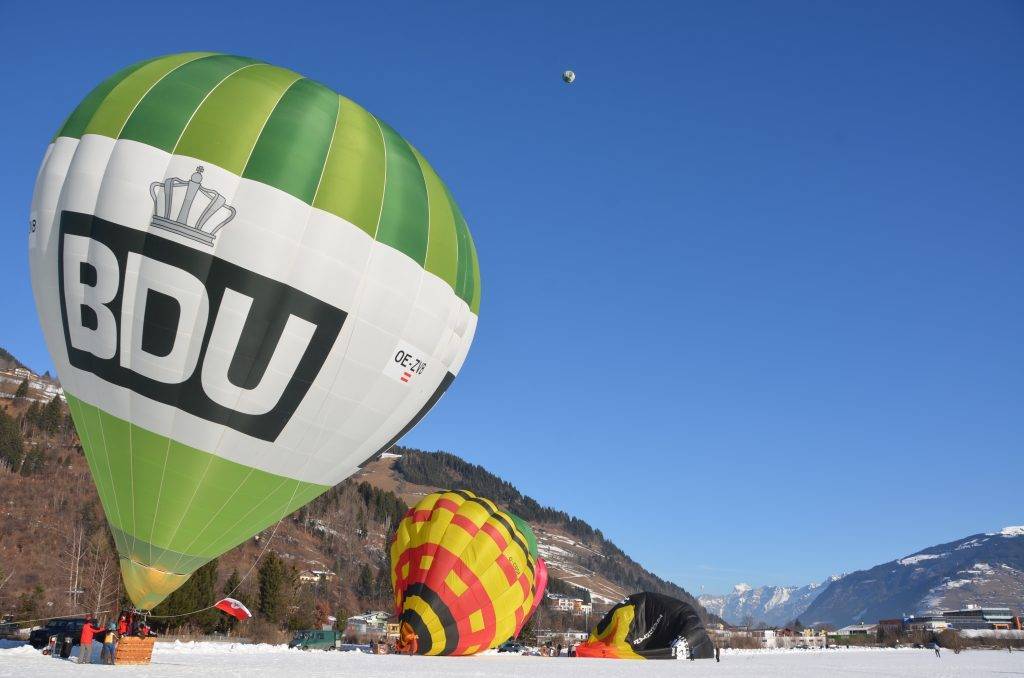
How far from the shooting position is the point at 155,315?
14219mm

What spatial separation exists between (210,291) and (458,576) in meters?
14.6

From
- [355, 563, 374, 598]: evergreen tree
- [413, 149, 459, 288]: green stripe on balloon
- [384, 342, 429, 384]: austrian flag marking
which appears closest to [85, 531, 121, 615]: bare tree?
[384, 342, 429, 384]: austrian flag marking

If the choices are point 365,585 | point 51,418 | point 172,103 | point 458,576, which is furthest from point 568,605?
point 172,103

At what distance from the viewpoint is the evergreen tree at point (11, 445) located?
385 feet

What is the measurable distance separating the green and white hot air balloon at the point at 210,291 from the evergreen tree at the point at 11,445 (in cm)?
12411

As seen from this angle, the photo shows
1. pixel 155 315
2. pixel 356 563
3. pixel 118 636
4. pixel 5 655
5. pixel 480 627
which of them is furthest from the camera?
pixel 356 563

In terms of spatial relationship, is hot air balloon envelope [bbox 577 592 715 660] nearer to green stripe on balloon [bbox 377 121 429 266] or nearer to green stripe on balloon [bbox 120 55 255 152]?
green stripe on balloon [bbox 377 121 429 266]

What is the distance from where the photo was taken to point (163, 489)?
48.5 ft

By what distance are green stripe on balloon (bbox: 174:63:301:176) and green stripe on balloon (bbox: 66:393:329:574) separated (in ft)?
18.3

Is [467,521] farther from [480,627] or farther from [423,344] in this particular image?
[423,344]

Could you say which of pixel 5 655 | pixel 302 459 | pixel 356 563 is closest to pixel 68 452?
pixel 356 563

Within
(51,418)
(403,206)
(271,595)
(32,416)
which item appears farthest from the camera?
(32,416)

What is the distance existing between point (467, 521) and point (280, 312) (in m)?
14.3

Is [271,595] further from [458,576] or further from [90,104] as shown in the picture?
[90,104]
